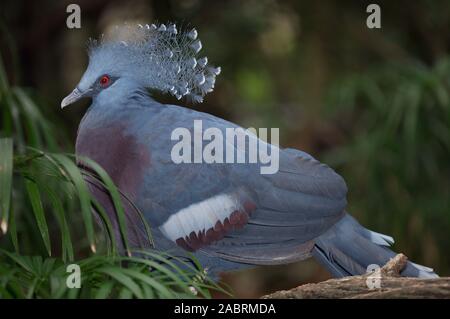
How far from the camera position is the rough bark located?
1382mm

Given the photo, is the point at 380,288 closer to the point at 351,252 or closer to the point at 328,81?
the point at 351,252

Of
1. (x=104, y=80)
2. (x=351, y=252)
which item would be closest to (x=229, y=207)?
(x=351, y=252)

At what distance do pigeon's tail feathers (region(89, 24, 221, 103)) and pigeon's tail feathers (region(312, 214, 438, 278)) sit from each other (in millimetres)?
473

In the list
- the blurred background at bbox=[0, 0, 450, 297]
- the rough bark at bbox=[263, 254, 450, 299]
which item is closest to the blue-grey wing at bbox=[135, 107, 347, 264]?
the rough bark at bbox=[263, 254, 450, 299]

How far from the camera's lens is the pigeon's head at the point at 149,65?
5.50ft

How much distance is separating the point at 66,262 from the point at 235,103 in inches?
128

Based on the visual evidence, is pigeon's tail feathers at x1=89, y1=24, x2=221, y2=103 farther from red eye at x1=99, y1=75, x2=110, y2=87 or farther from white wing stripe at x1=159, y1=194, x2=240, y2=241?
white wing stripe at x1=159, y1=194, x2=240, y2=241

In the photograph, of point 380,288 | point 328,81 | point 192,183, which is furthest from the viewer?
point 328,81

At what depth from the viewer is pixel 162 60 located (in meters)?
1.68

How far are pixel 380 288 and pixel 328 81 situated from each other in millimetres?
2099

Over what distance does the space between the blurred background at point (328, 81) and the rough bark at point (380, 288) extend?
3.88 feet

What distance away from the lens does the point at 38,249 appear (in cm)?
239

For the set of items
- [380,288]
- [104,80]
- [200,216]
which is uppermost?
[104,80]

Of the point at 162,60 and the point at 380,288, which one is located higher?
the point at 162,60
